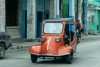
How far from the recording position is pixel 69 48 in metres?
17.9

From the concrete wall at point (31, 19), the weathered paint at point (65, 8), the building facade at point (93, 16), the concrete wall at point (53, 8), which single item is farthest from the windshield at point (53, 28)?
the building facade at point (93, 16)

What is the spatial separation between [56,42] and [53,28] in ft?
3.59

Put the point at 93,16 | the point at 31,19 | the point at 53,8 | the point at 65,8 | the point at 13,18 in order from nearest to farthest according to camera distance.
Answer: the point at 31,19 → the point at 13,18 → the point at 53,8 → the point at 65,8 → the point at 93,16

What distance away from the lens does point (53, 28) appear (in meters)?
19.0

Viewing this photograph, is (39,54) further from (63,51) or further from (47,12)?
(47,12)

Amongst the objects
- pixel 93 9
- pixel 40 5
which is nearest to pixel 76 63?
pixel 40 5

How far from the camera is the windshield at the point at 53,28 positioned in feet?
61.7

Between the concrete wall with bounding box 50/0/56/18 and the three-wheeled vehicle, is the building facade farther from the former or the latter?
the three-wheeled vehicle

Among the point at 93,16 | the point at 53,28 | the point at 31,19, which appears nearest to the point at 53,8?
the point at 31,19

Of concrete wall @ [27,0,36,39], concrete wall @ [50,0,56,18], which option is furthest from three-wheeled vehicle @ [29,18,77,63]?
concrete wall @ [50,0,56,18]

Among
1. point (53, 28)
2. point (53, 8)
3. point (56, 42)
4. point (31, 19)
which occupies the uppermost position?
point (53, 8)

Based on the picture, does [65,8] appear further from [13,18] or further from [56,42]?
[56,42]

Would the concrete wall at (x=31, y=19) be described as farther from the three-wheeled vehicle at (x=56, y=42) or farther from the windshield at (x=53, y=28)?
the windshield at (x=53, y=28)

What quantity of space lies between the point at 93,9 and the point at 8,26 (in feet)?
78.2
